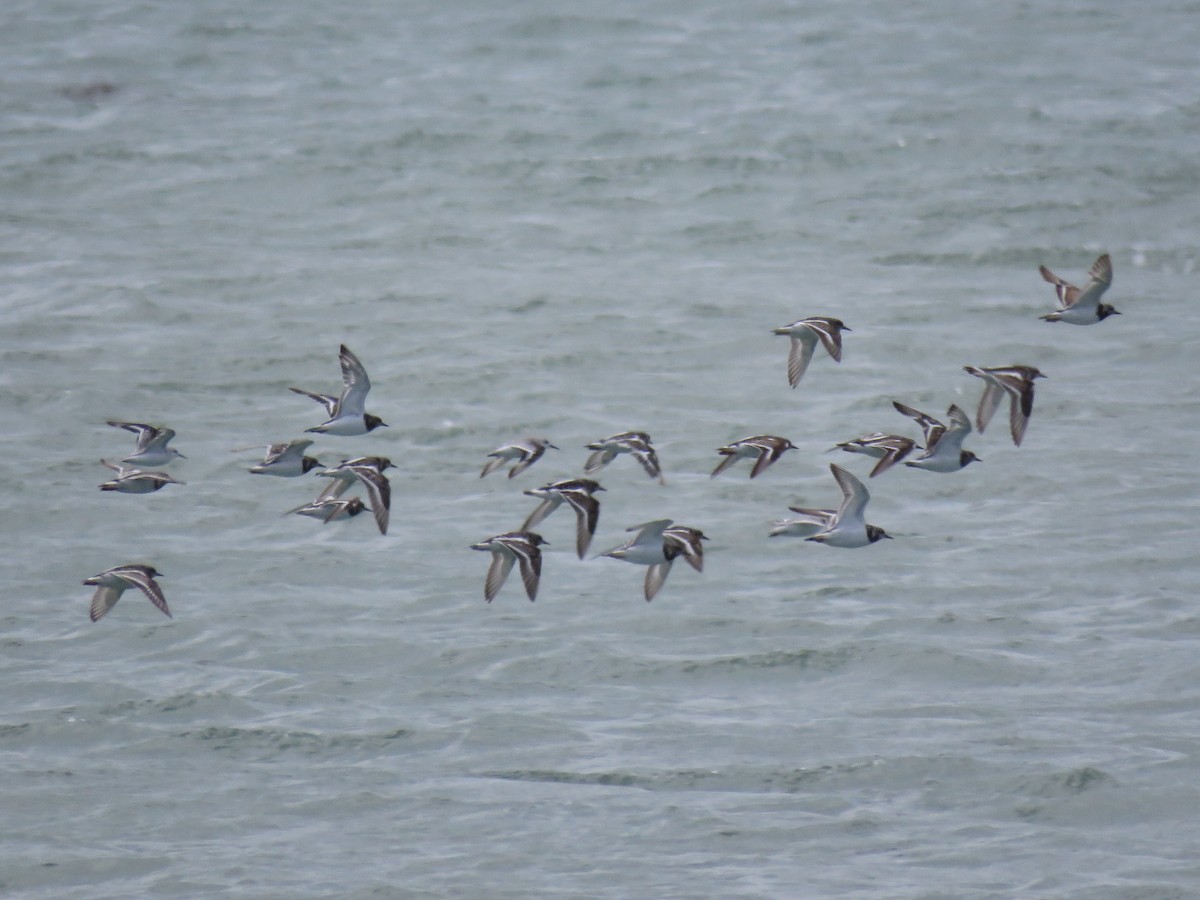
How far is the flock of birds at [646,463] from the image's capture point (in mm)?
17750

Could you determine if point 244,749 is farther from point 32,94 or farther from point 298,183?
point 32,94

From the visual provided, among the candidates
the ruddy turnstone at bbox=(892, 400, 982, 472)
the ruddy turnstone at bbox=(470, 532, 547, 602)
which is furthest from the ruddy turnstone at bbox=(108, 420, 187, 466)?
the ruddy turnstone at bbox=(892, 400, 982, 472)

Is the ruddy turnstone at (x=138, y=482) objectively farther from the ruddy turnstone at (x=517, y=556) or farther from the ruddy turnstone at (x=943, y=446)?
the ruddy turnstone at (x=943, y=446)

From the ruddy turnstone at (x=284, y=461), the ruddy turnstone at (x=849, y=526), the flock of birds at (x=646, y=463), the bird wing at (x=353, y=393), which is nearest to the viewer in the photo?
the flock of birds at (x=646, y=463)

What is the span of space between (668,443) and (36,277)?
14664 mm

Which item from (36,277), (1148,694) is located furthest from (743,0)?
(1148,694)

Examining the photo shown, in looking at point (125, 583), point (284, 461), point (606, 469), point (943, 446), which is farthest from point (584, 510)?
point (606, 469)

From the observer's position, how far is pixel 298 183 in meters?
43.6

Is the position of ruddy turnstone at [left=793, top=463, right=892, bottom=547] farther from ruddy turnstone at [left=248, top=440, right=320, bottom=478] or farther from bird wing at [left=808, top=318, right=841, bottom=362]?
ruddy turnstone at [left=248, top=440, right=320, bottom=478]

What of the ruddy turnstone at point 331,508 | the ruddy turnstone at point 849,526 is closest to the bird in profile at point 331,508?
the ruddy turnstone at point 331,508

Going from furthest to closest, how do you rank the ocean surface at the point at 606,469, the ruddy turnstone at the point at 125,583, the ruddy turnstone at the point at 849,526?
the ocean surface at the point at 606,469, the ruddy turnstone at the point at 849,526, the ruddy turnstone at the point at 125,583

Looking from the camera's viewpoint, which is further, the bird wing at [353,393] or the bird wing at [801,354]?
the bird wing at [801,354]

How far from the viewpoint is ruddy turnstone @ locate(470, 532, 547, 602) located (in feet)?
56.5

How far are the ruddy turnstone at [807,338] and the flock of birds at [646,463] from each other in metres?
0.01
